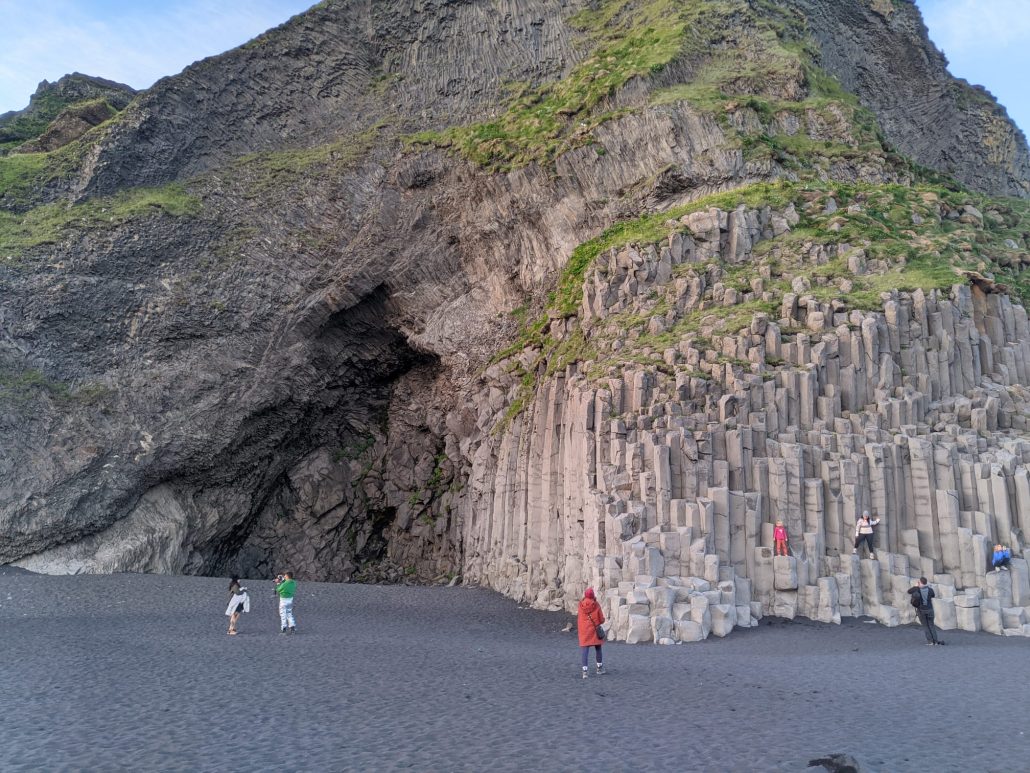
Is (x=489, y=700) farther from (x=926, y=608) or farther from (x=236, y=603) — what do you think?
(x=926, y=608)

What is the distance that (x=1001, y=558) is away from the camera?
1689cm

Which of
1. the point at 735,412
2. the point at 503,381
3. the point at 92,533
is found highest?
the point at 503,381

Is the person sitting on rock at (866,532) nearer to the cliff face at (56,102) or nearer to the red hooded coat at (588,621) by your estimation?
the red hooded coat at (588,621)

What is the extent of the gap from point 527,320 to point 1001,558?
1721cm

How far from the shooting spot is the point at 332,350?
32.7 meters

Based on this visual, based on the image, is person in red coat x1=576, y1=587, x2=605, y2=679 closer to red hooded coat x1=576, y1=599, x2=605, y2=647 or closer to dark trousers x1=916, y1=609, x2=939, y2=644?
red hooded coat x1=576, y1=599, x2=605, y2=647

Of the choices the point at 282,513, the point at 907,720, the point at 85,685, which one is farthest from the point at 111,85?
the point at 907,720

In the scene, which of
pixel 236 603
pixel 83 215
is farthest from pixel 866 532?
pixel 83 215

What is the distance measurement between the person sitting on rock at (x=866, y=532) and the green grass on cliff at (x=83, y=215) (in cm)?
2506

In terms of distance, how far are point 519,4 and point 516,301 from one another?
15205 millimetres

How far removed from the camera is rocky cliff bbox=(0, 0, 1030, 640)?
723 inches

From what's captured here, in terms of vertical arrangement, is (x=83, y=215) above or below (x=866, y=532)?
above

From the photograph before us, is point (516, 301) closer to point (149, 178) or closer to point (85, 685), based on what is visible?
point (149, 178)

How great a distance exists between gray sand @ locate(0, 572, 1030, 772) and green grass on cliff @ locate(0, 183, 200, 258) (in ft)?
53.0
